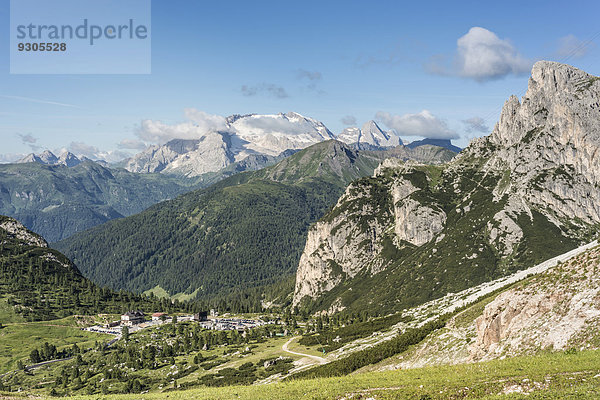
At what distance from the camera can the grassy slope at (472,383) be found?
31781mm

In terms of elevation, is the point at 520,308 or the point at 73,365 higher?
the point at 520,308

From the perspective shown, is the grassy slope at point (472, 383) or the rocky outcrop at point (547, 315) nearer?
the grassy slope at point (472, 383)

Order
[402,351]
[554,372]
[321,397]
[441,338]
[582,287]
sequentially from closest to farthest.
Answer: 1. [554,372]
2. [321,397]
3. [582,287]
4. [441,338]
5. [402,351]

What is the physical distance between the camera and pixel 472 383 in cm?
3638

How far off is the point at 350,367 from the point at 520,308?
136 ft

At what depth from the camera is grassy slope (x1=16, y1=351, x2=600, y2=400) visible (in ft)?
104

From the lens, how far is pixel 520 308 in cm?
5750

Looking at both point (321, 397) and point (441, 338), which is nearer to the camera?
point (321, 397)

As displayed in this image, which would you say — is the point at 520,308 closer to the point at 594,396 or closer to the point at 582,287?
the point at 582,287

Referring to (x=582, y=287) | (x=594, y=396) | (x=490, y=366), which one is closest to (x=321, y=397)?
(x=490, y=366)

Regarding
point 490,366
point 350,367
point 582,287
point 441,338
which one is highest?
point 582,287

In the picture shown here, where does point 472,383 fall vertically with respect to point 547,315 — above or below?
below

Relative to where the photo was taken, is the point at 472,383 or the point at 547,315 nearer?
the point at 472,383

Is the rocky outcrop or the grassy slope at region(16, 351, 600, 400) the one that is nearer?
the grassy slope at region(16, 351, 600, 400)
